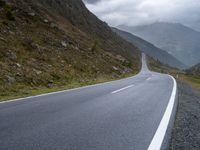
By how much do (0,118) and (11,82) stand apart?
10.5 meters

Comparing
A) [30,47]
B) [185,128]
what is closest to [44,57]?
[30,47]

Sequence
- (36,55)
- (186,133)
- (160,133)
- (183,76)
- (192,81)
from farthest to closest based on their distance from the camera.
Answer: (183,76) < (192,81) < (36,55) < (186,133) < (160,133)

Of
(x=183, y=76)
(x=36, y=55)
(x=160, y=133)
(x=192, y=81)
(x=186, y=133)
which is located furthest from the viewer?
(x=183, y=76)

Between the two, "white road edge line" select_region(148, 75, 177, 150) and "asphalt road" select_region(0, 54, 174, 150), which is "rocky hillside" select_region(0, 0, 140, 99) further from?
"white road edge line" select_region(148, 75, 177, 150)

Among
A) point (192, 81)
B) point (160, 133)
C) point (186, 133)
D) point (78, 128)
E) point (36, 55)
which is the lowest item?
point (192, 81)

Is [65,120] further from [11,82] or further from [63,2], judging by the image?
[63,2]

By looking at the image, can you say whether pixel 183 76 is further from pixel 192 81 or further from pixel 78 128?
pixel 78 128

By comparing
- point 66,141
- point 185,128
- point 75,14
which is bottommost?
point 185,128

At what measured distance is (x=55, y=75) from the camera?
76.4 feet

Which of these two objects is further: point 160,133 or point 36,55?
point 36,55

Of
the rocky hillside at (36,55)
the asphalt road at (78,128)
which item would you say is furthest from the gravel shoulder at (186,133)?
the rocky hillside at (36,55)

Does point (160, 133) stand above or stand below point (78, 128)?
below

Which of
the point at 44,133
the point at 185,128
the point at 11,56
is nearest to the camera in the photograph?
the point at 44,133

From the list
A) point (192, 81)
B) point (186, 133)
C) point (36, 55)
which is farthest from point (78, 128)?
point (192, 81)
